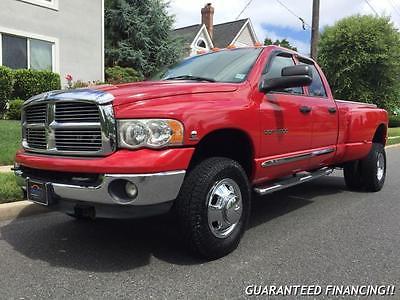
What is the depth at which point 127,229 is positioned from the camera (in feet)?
16.3

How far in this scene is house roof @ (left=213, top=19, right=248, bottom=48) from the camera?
128 ft

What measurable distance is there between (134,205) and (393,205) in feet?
14.1

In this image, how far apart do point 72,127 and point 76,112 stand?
0.12m

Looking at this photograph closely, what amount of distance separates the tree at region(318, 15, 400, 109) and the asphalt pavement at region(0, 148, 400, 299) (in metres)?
21.2

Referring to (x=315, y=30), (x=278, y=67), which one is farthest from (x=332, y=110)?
(x=315, y=30)

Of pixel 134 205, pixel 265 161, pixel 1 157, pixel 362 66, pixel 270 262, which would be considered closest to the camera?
pixel 134 205

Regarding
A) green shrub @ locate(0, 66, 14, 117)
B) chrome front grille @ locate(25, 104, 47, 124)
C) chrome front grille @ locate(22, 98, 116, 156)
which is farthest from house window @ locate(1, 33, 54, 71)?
chrome front grille @ locate(22, 98, 116, 156)

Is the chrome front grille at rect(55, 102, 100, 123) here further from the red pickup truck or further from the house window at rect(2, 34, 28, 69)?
the house window at rect(2, 34, 28, 69)

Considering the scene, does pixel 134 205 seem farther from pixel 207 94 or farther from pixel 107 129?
pixel 207 94

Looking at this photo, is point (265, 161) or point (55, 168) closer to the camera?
point (55, 168)

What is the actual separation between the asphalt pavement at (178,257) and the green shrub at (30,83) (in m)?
10.3

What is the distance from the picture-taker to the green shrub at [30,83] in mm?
14828

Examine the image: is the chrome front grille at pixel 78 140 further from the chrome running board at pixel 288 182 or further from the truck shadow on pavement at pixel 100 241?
the chrome running board at pixel 288 182

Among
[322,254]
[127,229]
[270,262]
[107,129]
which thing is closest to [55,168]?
[107,129]
